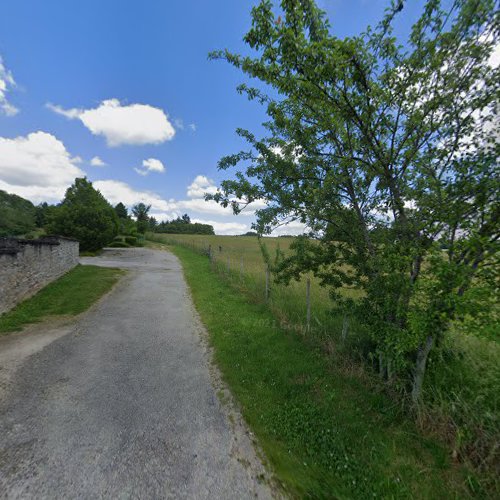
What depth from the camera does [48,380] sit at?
3.79 m

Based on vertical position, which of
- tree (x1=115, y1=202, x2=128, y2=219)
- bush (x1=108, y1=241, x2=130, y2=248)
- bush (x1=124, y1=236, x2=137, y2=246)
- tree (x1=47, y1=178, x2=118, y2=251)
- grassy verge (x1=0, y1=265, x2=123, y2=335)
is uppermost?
tree (x1=115, y1=202, x2=128, y2=219)

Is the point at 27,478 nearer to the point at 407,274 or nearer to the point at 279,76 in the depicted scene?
the point at 407,274

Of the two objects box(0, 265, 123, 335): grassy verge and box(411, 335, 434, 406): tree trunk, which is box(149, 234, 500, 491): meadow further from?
box(0, 265, 123, 335): grassy verge

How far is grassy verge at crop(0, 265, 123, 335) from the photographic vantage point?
246 inches

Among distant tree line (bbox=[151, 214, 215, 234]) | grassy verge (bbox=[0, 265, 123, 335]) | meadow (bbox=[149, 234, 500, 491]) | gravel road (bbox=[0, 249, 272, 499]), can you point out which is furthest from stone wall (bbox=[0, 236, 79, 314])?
distant tree line (bbox=[151, 214, 215, 234])

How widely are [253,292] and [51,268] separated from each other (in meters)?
9.32

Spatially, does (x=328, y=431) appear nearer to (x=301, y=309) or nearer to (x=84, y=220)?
(x=301, y=309)

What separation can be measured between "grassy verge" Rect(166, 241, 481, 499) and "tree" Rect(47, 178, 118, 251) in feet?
69.5

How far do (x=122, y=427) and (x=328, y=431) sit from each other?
263cm

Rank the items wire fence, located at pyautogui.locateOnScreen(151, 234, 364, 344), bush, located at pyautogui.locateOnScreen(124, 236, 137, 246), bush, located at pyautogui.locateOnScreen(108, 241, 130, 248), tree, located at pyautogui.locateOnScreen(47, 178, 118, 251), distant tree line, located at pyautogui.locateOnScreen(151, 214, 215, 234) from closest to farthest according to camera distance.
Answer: wire fence, located at pyautogui.locateOnScreen(151, 234, 364, 344)
tree, located at pyautogui.locateOnScreen(47, 178, 118, 251)
bush, located at pyautogui.locateOnScreen(108, 241, 130, 248)
bush, located at pyautogui.locateOnScreen(124, 236, 137, 246)
distant tree line, located at pyautogui.locateOnScreen(151, 214, 215, 234)

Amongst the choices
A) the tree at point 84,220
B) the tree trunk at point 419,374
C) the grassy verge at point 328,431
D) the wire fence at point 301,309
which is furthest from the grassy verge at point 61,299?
the tree at point 84,220

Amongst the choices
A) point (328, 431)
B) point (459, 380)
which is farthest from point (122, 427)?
point (459, 380)

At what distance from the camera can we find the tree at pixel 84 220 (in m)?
19.9

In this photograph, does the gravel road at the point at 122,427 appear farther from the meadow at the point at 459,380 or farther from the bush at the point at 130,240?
the bush at the point at 130,240
